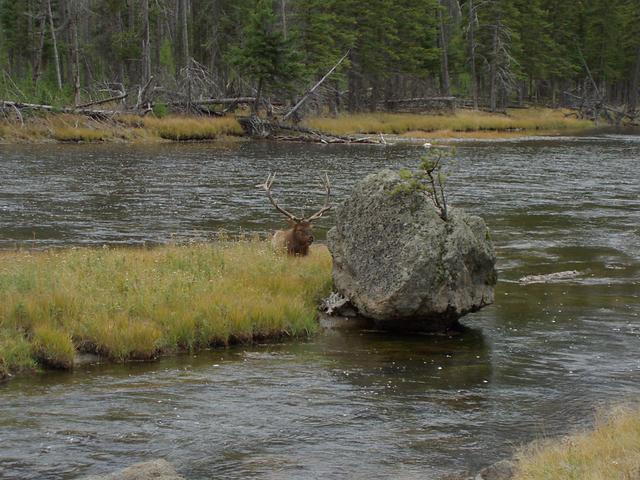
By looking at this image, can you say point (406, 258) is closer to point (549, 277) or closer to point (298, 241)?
point (298, 241)

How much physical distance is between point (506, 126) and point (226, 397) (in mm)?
59079

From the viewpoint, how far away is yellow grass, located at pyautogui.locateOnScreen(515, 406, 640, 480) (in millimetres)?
6223

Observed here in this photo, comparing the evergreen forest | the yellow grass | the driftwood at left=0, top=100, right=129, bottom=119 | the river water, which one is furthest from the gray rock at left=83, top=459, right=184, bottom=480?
Result: the evergreen forest

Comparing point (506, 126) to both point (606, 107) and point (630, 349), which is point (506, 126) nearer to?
point (606, 107)

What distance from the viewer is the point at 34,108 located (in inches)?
1747

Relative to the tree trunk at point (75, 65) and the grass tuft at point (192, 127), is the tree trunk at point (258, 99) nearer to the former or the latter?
the grass tuft at point (192, 127)

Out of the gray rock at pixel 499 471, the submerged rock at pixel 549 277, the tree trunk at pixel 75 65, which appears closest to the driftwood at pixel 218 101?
the tree trunk at pixel 75 65

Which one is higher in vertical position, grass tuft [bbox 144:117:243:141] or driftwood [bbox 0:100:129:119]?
driftwood [bbox 0:100:129:119]

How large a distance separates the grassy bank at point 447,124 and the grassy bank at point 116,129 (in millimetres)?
7529

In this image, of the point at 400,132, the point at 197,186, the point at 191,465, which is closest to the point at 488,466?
the point at 191,465

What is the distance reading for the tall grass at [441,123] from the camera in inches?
2280

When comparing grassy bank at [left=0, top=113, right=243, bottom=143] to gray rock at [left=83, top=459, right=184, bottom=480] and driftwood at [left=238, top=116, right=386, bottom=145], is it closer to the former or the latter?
driftwood at [left=238, top=116, right=386, bottom=145]

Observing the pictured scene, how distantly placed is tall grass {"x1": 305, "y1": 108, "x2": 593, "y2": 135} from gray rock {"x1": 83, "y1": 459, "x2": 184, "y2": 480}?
49.1 m

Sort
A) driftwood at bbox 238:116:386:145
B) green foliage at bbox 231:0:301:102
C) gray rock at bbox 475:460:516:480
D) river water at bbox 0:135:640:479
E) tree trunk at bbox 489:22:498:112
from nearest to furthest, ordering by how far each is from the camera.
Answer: gray rock at bbox 475:460:516:480 → river water at bbox 0:135:640:479 → green foliage at bbox 231:0:301:102 → driftwood at bbox 238:116:386:145 → tree trunk at bbox 489:22:498:112
